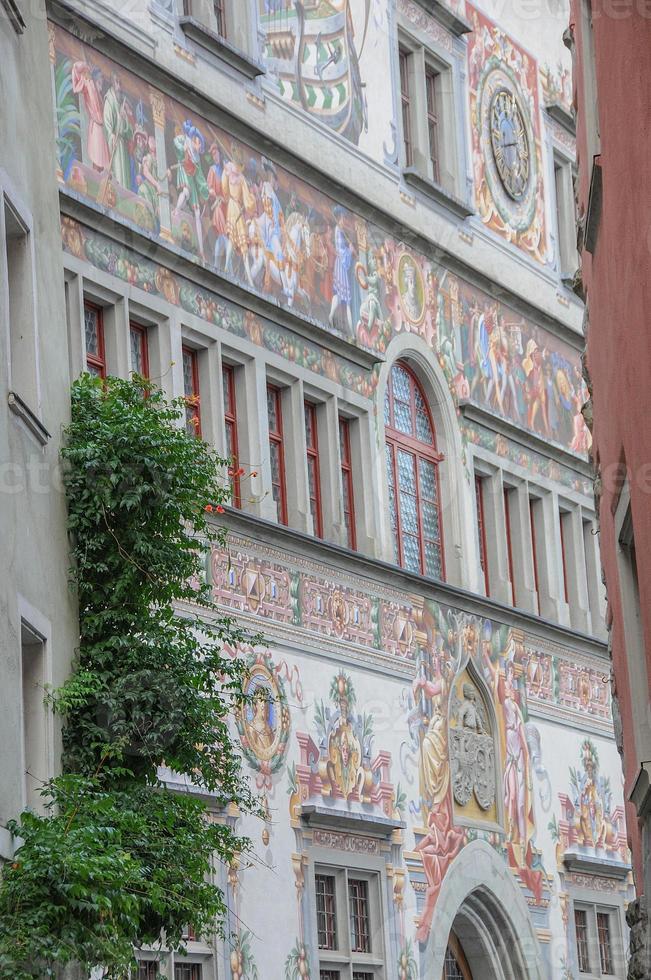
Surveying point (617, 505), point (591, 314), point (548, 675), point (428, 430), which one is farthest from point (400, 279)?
point (617, 505)

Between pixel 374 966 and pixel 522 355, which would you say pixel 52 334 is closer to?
pixel 374 966

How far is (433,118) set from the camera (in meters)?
21.9

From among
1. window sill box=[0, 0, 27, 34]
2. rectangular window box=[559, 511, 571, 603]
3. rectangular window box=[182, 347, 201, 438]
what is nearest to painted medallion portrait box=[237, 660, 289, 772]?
rectangular window box=[182, 347, 201, 438]

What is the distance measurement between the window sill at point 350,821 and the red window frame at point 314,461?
238cm

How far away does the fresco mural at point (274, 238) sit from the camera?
15.9 metres

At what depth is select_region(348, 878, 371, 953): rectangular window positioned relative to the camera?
57.4 feet

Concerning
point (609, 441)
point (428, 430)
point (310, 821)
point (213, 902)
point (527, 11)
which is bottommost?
point (213, 902)

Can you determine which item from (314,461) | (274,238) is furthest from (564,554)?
(274,238)

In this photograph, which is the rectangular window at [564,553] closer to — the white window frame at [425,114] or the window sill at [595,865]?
the window sill at [595,865]

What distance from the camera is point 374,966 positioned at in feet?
57.8

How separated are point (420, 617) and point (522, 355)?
4336mm

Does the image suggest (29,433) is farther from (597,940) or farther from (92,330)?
(597,940)

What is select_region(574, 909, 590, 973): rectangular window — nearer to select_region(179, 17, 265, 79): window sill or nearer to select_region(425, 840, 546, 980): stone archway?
select_region(425, 840, 546, 980): stone archway

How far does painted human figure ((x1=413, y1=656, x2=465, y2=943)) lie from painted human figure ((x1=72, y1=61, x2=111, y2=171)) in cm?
568
